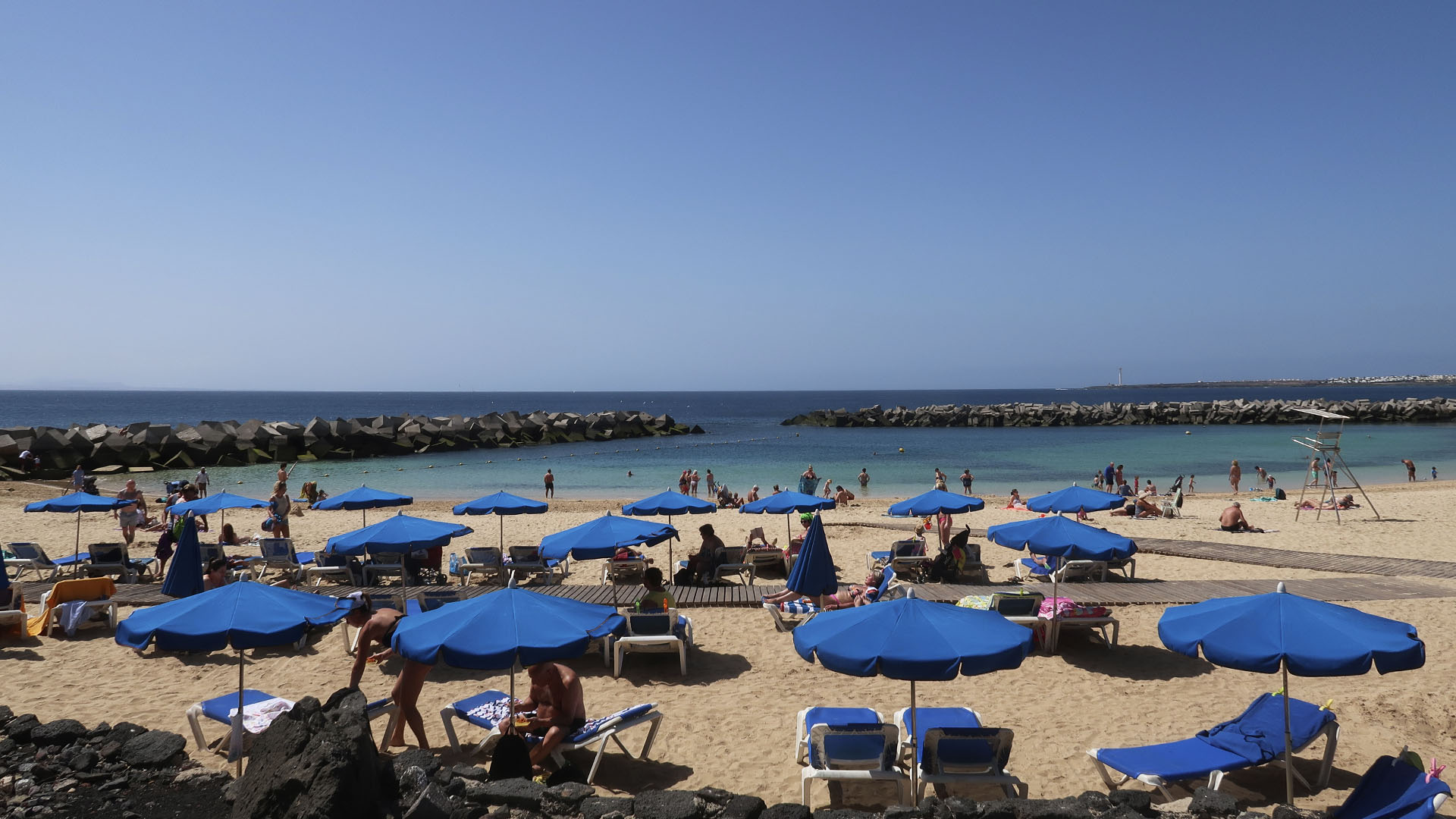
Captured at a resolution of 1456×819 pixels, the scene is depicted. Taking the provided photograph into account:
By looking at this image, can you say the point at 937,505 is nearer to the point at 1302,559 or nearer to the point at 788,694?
the point at 788,694

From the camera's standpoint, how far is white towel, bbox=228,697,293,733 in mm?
6430

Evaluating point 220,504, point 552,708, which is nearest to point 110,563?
point 220,504

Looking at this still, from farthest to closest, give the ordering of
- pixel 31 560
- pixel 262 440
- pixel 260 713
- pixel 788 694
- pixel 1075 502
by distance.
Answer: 1. pixel 262 440
2. pixel 31 560
3. pixel 1075 502
4. pixel 788 694
5. pixel 260 713

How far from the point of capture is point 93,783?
5.84 metres

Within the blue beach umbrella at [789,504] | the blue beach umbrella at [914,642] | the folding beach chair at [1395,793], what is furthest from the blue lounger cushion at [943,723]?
the blue beach umbrella at [789,504]

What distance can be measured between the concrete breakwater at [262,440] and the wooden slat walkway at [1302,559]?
4097 centimetres

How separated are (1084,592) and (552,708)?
8348 mm

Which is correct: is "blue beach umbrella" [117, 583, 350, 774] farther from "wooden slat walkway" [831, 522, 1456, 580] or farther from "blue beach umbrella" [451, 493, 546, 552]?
"wooden slat walkway" [831, 522, 1456, 580]

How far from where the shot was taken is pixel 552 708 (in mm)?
6094

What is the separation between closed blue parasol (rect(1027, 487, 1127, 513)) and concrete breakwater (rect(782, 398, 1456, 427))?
67.1m

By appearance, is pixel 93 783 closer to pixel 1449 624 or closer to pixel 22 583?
pixel 22 583

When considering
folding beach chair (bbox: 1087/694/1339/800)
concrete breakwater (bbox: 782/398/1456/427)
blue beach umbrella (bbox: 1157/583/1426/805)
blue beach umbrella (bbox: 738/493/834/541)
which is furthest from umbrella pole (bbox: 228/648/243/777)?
concrete breakwater (bbox: 782/398/1456/427)

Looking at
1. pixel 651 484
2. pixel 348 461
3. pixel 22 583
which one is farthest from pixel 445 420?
pixel 22 583

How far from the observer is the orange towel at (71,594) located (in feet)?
32.2
